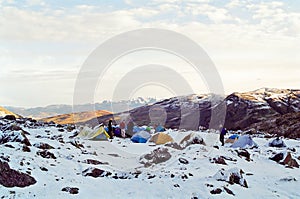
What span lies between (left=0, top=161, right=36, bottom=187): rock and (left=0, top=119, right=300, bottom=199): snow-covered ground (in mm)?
369

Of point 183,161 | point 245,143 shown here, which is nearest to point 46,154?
point 183,161

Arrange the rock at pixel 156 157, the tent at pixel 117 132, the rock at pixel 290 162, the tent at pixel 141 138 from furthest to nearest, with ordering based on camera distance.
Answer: the tent at pixel 117 132 → the tent at pixel 141 138 → the rock at pixel 290 162 → the rock at pixel 156 157

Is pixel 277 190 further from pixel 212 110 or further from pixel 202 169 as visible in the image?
pixel 212 110

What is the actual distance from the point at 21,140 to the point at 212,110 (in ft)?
452

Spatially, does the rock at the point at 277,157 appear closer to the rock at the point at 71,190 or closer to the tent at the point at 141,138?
the tent at the point at 141,138

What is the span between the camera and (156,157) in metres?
25.1

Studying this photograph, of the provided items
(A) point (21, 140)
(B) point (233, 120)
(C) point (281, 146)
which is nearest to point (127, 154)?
(A) point (21, 140)

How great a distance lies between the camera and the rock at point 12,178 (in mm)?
16203

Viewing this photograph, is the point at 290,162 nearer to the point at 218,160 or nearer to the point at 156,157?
the point at 218,160

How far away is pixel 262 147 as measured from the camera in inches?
1399

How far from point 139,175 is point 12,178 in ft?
24.0

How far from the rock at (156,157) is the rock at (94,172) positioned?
468 centimetres

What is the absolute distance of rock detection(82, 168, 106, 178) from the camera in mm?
19859

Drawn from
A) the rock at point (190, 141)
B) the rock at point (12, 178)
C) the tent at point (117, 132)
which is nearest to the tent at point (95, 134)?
the tent at point (117, 132)
